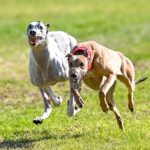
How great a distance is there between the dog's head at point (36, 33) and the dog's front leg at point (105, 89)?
4.05 ft

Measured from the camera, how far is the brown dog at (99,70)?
9.57m

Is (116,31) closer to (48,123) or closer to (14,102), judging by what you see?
(14,102)

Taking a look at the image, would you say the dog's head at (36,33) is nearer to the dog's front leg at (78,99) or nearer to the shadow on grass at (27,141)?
the dog's front leg at (78,99)

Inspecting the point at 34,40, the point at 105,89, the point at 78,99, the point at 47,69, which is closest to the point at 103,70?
the point at 105,89

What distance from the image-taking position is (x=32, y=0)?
1618 inches

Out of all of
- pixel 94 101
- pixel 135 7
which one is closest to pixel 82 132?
pixel 94 101

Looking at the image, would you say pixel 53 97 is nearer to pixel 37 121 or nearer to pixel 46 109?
pixel 46 109

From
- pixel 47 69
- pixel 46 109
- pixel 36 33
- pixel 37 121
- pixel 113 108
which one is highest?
pixel 36 33

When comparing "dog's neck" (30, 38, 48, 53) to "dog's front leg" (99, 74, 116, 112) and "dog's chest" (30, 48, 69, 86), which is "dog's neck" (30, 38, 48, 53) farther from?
"dog's front leg" (99, 74, 116, 112)

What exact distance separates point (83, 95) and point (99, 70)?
4.13m

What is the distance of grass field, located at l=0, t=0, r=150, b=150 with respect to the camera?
32.2 feet

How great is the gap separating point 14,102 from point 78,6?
937 inches

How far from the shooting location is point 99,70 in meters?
10.1

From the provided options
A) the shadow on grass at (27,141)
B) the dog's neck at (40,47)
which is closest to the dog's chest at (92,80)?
the shadow on grass at (27,141)
